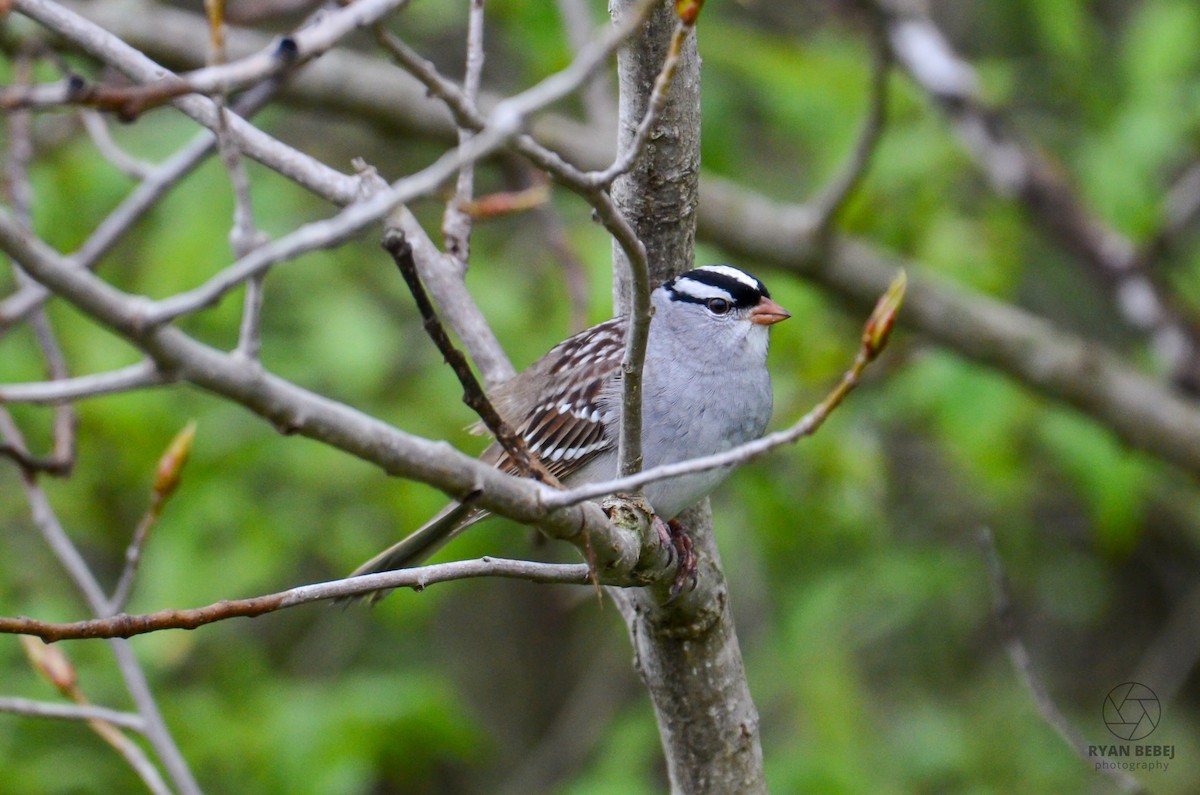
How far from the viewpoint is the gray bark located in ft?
7.79

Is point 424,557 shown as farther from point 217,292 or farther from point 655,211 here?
point 217,292

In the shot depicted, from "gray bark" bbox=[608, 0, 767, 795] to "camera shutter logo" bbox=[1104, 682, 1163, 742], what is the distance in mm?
2207

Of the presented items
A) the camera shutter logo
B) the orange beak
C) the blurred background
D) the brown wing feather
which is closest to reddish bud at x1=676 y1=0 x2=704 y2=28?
the brown wing feather

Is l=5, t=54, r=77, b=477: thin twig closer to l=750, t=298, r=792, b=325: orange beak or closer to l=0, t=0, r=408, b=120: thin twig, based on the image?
l=0, t=0, r=408, b=120: thin twig

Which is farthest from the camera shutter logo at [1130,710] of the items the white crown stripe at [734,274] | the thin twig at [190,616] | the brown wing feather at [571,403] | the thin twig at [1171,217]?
the thin twig at [190,616]

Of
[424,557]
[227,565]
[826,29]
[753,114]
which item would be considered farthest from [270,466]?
[826,29]

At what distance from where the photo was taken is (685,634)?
8.16 feet

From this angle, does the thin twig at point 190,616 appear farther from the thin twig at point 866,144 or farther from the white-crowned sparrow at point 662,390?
the thin twig at point 866,144

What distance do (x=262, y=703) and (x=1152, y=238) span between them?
3.94 metres

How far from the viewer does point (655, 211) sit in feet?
8.00

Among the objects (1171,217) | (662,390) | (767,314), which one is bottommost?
(662,390)

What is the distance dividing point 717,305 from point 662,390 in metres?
0.32

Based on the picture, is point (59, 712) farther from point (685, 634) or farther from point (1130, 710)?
point (1130, 710)

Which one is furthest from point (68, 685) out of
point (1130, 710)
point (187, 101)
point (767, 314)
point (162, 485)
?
point (1130, 710)
